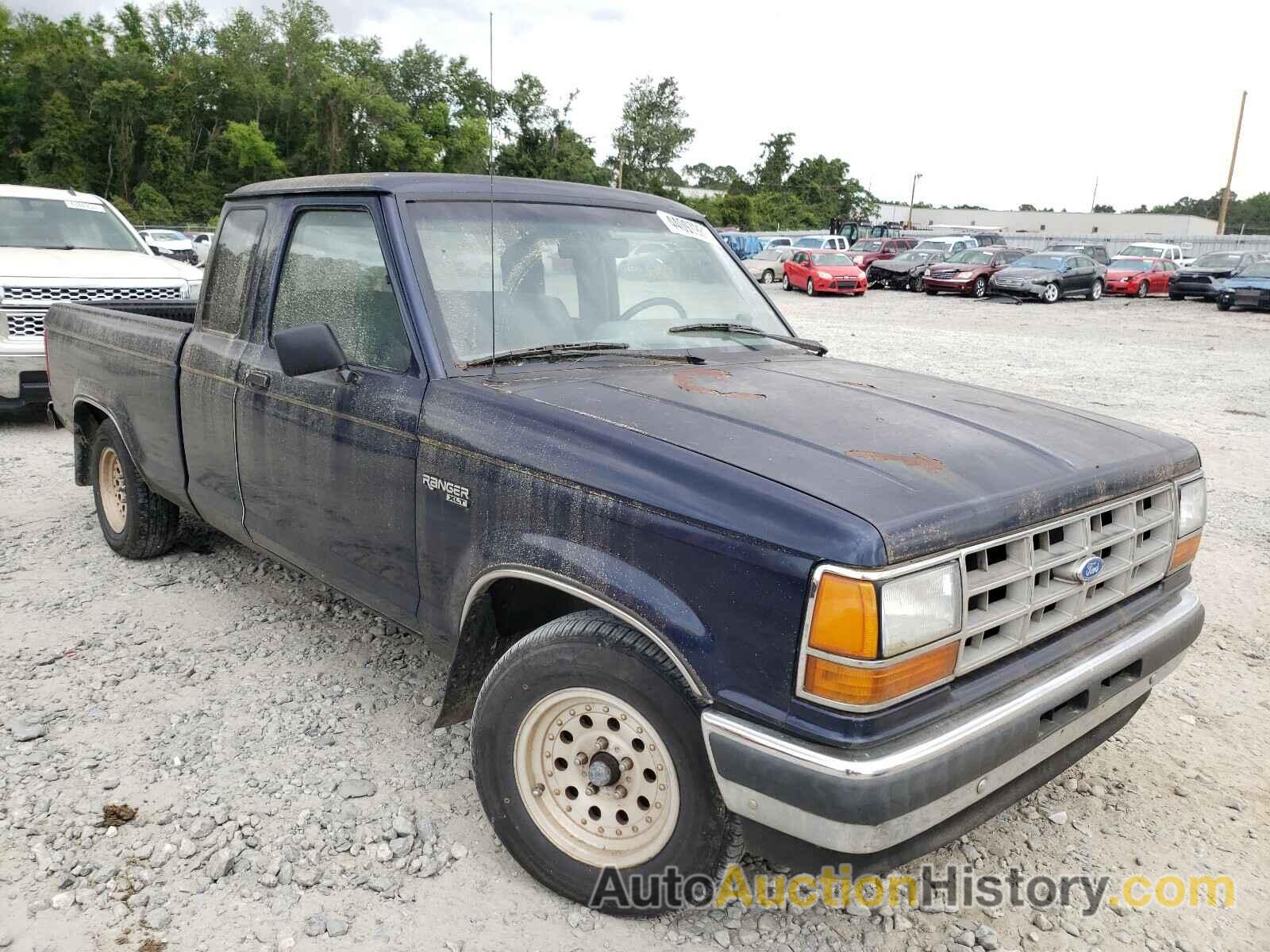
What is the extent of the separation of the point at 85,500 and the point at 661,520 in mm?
5253

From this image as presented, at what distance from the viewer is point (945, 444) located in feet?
8.38

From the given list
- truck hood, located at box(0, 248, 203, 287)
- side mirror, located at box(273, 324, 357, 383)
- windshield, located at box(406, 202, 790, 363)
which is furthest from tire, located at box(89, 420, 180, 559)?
truck hood, located at box(0, 248, 203, 287)

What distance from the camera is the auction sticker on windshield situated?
3.89 m

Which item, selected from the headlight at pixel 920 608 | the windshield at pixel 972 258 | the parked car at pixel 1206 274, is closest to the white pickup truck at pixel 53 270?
the headlight at pixel 920 608

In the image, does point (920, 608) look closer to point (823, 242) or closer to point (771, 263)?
point (771, 263)

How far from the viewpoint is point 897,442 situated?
2531 mm

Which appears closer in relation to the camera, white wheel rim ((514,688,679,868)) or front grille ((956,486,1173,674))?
front grille ((956,486,1173,674))

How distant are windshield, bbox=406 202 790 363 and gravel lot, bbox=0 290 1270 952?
4.96 ft

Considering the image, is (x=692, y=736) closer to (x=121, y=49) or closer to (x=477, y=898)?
(x=477, y=898)

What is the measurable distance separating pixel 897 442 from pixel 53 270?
7759 millimetres

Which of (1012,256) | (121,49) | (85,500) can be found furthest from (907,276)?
(121,49)

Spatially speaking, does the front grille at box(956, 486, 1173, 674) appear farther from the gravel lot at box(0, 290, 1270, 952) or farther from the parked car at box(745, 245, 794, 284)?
the parked car at box(745, 245, 794, 284)

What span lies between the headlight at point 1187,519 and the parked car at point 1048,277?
87.8 ft

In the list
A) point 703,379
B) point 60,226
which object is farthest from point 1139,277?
point 703,379
